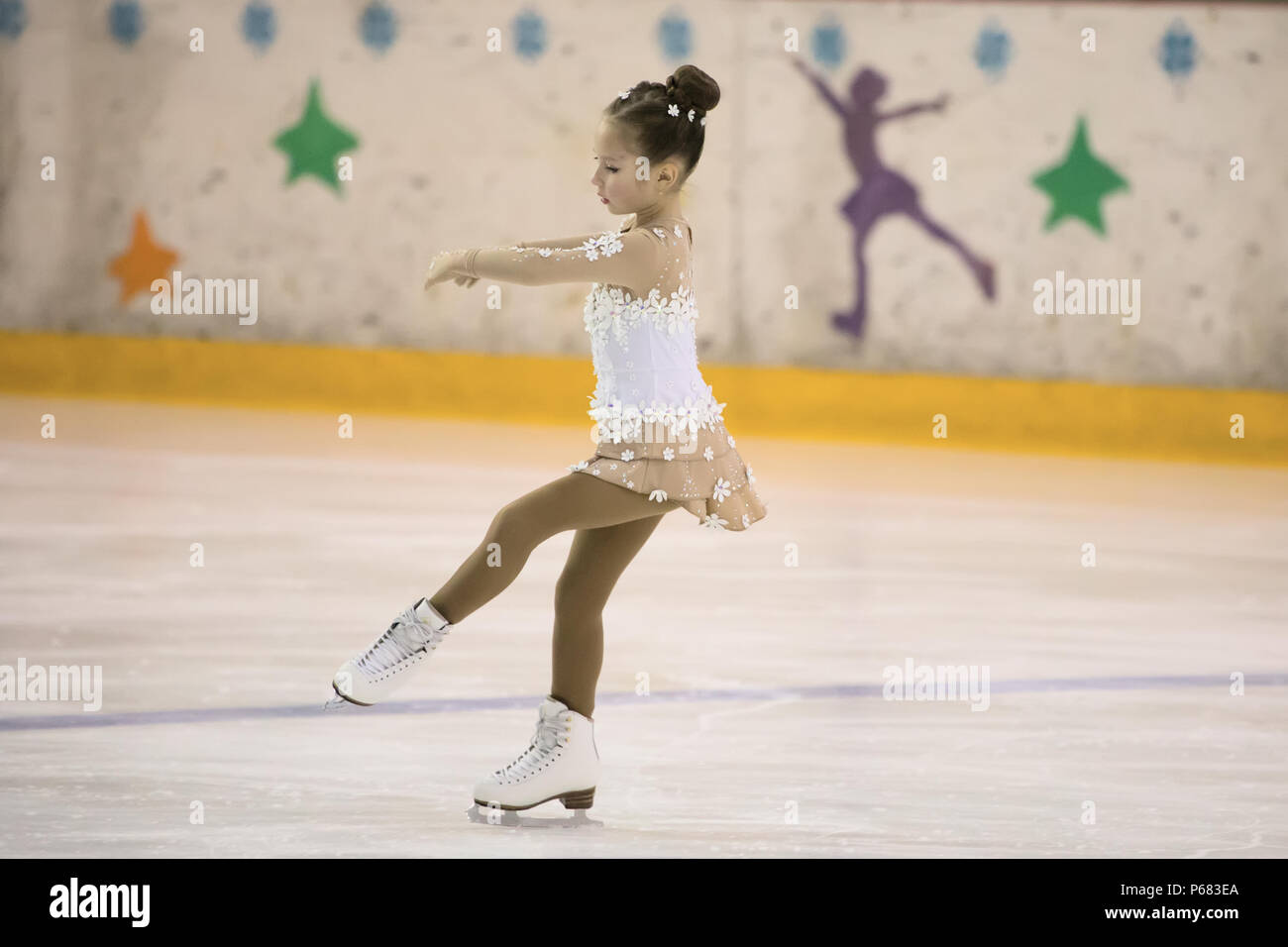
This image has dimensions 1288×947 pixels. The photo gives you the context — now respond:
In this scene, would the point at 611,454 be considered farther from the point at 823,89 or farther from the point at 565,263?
the point at 823,89

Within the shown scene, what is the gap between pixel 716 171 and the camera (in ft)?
33.5

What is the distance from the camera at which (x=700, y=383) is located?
3297mm

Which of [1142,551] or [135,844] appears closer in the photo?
[135,844]

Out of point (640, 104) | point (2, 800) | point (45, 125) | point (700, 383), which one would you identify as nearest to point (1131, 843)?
point (700, 383)

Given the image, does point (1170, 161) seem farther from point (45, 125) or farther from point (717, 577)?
point (45, 125)

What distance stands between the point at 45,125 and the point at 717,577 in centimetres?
617

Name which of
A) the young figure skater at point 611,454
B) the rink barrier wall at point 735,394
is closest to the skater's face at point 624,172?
the young figure skater at point 611,454

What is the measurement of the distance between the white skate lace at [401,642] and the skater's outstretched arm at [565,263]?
0.51 meters

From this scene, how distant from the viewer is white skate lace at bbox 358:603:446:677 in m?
3.06

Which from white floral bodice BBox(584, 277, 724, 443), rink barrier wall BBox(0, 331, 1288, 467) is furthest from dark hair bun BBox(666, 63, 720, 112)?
rink barrier wall BBox(0, 331, 1288, 467)

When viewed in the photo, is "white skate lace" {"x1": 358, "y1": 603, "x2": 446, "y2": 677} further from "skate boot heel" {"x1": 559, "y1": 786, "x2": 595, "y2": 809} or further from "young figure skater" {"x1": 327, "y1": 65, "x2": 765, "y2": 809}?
"skate boot heel" {"x1": 559, "y1": 786, "x2": 595, "y2": 809}

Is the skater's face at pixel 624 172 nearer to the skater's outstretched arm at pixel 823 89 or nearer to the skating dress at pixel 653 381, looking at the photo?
the skating dress at pixel 653 381

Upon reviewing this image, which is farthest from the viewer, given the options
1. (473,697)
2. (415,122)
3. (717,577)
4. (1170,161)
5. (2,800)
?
(415,122)

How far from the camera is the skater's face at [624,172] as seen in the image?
10.4ft
